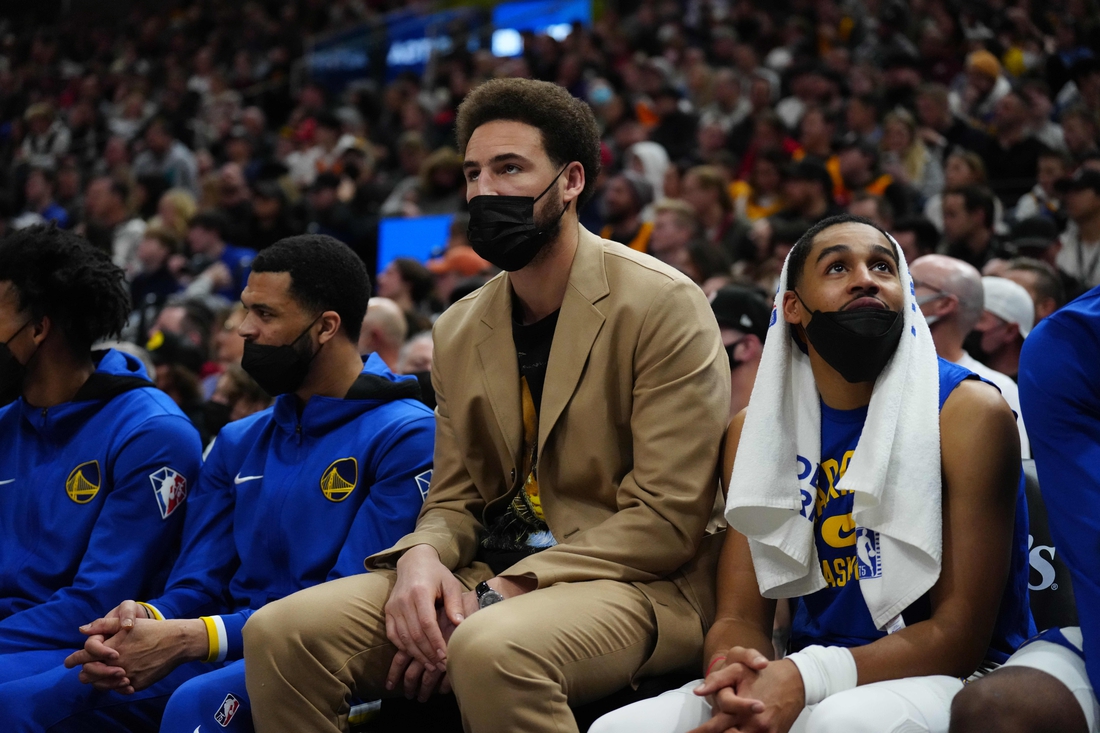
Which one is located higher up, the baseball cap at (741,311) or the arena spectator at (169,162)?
the baseball cap at (741,311)

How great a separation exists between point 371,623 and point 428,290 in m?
4.73

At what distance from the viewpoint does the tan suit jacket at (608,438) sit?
288cm

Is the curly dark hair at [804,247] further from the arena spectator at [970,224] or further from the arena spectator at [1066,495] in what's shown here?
the arena spectator at [970,224]

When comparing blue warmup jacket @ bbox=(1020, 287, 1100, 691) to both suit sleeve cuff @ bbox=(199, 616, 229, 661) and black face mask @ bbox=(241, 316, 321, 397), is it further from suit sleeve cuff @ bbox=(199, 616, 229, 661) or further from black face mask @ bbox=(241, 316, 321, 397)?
suit sleeve cuff @ bbox=(199, 616, 229, 661)

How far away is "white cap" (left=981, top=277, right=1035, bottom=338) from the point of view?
195 inches

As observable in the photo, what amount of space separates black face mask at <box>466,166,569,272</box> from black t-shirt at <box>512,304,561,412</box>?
0.20 metres

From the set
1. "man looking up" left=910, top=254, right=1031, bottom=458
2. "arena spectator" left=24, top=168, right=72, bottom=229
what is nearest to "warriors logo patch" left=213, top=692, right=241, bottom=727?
"man looking up" left=910, top=254, right=1031, bottom=458

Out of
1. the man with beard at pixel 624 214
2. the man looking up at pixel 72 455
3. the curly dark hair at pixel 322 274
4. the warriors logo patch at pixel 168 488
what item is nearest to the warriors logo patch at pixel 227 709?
the man looking up at pixel 72 455

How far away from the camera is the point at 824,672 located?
2.50 metres

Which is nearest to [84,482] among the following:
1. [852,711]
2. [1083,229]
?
[852,711]

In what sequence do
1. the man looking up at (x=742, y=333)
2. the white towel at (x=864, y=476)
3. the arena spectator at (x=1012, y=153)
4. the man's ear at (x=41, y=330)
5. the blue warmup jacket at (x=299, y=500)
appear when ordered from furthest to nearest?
the arena spectator at (x=1012, y=153), the man looking up at (x=742, y=333), the man's ear at (x=41, y=330), the blue warmup jacket at (x=299, y=500), the white towel at (x=864, y=476)

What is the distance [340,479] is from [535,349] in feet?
2.44

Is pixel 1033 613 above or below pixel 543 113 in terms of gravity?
below

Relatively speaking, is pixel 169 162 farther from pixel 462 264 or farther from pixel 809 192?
pixel 809 192
